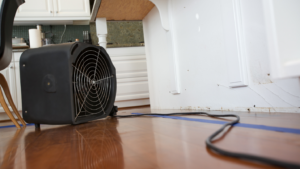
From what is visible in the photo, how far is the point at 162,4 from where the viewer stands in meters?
1.69

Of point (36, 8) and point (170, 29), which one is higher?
point (36, 8)

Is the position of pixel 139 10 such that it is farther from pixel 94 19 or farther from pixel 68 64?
pixel 68 64

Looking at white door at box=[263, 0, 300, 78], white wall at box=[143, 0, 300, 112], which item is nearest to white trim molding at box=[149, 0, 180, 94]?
white wall at box=[143, 0, 300, 112]

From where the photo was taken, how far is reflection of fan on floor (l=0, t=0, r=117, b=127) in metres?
1.03

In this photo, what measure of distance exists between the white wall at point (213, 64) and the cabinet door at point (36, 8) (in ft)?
6.34

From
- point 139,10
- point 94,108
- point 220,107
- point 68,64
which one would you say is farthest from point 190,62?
point 139,10

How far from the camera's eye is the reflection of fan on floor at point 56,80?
1.03m

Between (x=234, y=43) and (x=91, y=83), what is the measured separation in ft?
2.23

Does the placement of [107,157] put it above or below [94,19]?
below

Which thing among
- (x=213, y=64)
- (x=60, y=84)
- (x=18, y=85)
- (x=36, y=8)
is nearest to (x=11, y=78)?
(x=18, y=85)

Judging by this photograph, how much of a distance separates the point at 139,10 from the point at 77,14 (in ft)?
5.41

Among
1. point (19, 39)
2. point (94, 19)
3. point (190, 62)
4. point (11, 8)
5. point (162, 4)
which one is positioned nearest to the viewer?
point (11, 8)

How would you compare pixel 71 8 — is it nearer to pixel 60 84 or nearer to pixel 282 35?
pixel 60 84

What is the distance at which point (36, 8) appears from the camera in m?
3.31
